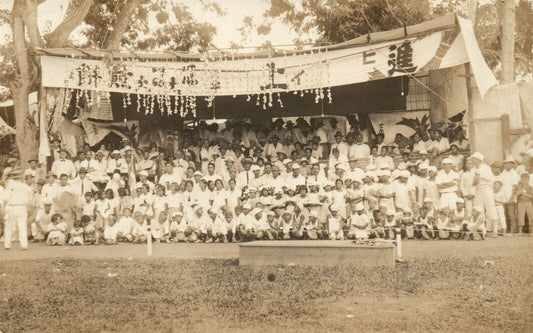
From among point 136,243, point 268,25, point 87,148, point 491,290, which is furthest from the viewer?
point 268,25

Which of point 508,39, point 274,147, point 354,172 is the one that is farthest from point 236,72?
point 508,39

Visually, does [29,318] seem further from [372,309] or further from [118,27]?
[118,27]

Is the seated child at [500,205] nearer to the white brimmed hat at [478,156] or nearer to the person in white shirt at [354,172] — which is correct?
the white brimmed hat at [478,156]

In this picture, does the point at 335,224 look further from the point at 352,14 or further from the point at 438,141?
the point at 352,14

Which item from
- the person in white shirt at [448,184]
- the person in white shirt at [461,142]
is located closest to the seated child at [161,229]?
the person in white shirt at [448,184]

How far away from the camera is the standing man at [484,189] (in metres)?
10.5

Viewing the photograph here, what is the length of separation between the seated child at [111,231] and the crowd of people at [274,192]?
1.0 inches

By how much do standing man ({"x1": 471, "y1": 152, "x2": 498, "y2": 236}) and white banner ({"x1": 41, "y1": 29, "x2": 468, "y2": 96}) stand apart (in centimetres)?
248

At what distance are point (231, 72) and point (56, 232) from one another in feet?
17.8

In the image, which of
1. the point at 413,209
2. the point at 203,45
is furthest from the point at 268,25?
the point at 413,209

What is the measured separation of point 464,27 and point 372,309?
7.18m

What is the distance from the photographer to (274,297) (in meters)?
5.96

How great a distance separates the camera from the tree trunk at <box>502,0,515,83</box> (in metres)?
14.2

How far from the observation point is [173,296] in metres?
6.18
